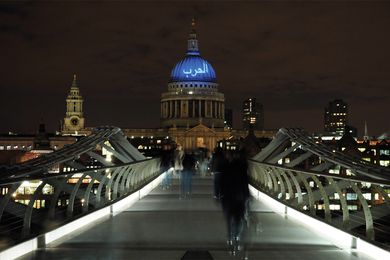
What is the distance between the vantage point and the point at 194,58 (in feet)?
607

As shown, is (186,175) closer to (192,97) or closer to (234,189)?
(234,189)

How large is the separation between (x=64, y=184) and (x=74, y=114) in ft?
581

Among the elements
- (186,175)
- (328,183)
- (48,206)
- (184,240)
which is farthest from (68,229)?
(186,175)

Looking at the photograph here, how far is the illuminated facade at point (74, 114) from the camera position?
607 feet

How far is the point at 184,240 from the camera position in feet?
37.5

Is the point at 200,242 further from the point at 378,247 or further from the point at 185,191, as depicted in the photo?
the point at 185,191

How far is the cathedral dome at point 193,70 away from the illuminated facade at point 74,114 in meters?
24.6

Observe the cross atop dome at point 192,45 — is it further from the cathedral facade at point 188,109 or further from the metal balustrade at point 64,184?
the metal balustrade at point 64,184

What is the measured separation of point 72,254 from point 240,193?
100 inches

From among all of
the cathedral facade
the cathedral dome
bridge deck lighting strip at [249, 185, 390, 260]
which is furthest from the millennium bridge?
the cathedral dome

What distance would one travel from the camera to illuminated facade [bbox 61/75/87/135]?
185 metres

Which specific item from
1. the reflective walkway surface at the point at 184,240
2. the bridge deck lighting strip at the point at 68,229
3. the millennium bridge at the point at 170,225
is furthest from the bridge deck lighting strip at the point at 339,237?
the bridge deck lighting strip at the point at 68,229

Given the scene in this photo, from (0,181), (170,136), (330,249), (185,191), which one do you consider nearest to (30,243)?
(0,181)

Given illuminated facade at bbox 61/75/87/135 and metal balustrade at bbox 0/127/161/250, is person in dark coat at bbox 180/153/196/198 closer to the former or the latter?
metal balustrade at bbox 0/127/161/250
